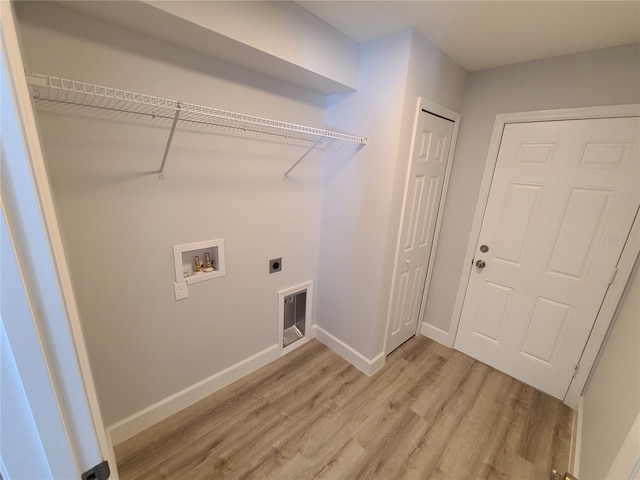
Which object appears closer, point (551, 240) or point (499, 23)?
point (499, 23)

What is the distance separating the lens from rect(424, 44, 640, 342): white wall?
1606mm

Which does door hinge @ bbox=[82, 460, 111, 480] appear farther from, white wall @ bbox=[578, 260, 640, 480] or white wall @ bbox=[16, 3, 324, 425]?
white wall @ bbox=[578, 260, 640, 480]

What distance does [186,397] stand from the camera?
178 centimetres

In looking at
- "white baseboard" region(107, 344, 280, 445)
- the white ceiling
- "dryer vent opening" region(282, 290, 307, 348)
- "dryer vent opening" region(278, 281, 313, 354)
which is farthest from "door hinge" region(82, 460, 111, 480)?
the white ceiling

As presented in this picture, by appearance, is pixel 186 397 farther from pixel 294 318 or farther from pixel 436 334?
pixel 436 334

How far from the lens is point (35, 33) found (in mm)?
1028

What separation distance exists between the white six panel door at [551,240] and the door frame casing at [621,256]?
0.03 m

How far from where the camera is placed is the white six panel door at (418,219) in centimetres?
197

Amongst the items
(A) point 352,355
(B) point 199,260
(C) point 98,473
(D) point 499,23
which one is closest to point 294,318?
(A) point 352,355

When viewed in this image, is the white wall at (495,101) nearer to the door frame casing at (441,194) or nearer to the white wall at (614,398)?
the door frame casing at (441,194)

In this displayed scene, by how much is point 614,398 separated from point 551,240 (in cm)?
103

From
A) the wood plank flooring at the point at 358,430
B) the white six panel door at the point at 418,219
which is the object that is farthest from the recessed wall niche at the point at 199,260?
the white six panel door at the point at 418,219

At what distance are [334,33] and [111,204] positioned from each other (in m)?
1.61

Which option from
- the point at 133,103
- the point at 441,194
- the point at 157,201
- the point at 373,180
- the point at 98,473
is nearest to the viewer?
the point at 98,473
